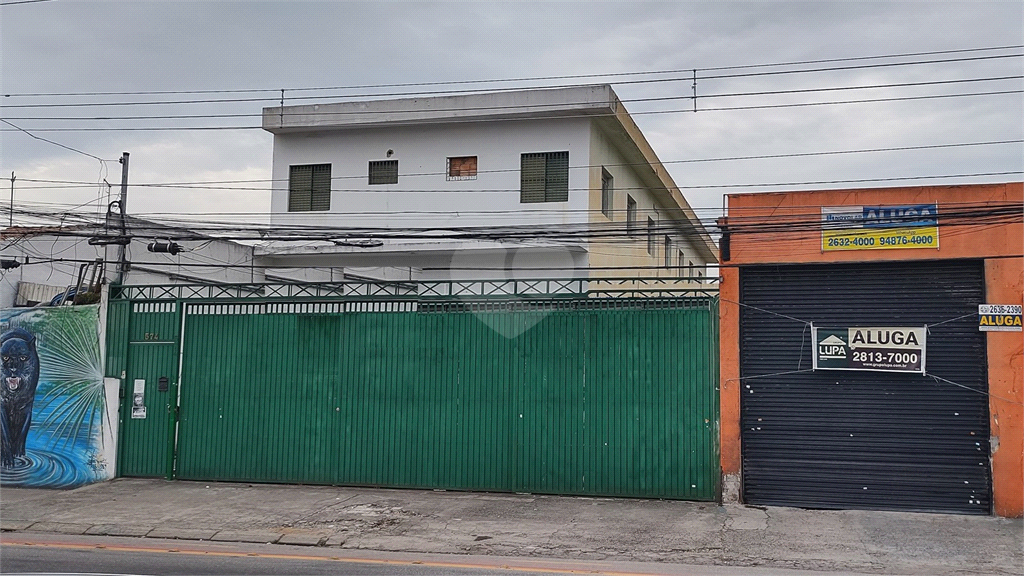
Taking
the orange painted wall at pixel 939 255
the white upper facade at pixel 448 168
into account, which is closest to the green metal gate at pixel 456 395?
the orange painted wall at pixel 939 255

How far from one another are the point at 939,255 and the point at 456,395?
7487 mm

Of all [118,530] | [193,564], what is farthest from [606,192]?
[193,564]

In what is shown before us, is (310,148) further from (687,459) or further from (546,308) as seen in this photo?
(687,459)

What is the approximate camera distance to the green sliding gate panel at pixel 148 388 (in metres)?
15.4

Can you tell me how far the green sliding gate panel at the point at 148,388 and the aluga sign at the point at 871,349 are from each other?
35.3ft

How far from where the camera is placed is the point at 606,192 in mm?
23906

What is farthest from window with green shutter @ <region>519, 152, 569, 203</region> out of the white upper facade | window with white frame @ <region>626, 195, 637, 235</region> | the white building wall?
window with white frame @ <region>626, 195, 637, 235</region>

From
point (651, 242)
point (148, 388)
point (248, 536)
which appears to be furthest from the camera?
point (651, 242)

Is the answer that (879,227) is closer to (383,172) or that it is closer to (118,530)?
(118,530)

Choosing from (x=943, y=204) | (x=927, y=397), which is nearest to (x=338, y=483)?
(x=927, y=397)

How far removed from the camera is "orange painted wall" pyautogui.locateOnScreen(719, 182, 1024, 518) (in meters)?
12.0

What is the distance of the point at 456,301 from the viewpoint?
14352mm

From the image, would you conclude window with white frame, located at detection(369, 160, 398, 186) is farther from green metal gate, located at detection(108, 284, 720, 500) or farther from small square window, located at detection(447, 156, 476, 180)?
green metal gate, located at detection(108, 284, 720, 500)

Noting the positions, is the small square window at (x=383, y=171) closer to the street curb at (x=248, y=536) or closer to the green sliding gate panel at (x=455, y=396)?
the green sliding gate panel at (x=455, y=396)
